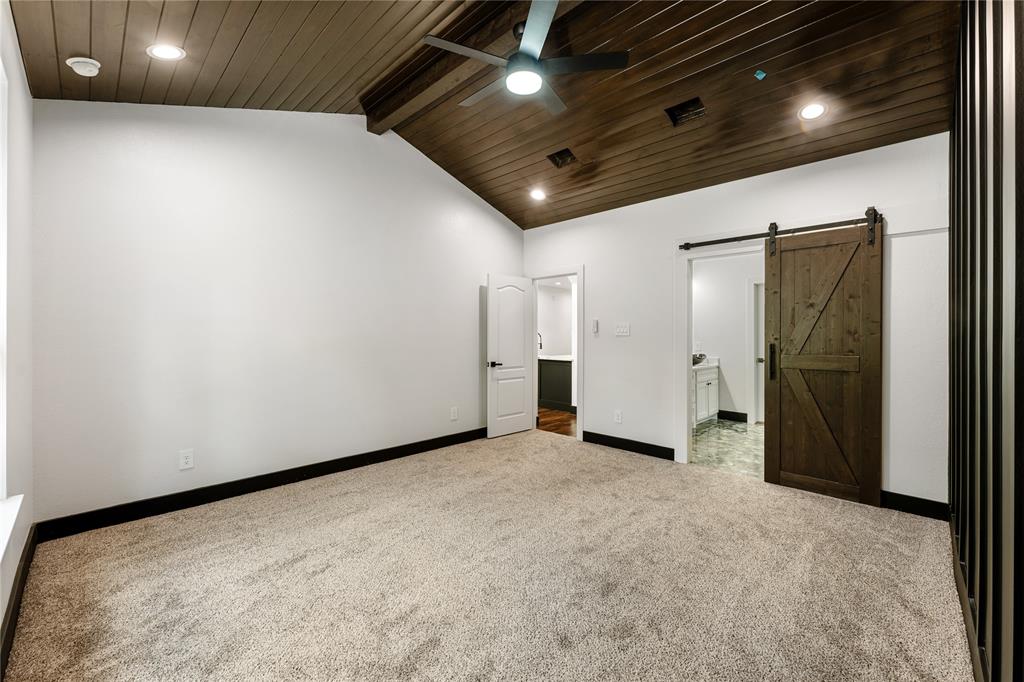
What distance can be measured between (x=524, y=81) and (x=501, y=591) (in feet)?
8.64

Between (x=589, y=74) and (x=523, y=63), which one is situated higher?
(x=589, y=74)

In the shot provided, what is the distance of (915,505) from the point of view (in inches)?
124

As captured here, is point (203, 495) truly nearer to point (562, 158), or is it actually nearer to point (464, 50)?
point (464, 50)

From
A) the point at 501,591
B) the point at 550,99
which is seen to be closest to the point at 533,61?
the point at 550,99

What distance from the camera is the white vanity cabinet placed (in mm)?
5855

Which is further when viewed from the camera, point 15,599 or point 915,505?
point 915,505

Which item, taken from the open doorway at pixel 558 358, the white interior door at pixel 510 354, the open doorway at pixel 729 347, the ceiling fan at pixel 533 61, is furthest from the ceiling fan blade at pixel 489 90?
the open doorway at pixel 729 347

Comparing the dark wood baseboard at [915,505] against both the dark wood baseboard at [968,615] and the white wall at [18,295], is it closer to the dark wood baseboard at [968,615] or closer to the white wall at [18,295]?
the dark wood baseboard at [968,615]

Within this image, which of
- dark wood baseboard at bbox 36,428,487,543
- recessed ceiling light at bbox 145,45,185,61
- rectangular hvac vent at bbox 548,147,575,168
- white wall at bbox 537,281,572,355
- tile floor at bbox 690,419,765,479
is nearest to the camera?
recessed ceiling light at bbox 145,45,185,61

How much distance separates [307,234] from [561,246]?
2.72m

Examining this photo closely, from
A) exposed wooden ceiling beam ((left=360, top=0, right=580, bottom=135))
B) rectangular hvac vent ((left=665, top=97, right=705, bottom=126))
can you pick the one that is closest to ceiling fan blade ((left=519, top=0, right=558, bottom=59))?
exposed wooden ceiling beam ((left=360, top=0, right=580, bottom=135))

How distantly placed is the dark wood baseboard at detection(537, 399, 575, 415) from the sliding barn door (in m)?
3.53

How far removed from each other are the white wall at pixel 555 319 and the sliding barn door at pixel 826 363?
4757 mm

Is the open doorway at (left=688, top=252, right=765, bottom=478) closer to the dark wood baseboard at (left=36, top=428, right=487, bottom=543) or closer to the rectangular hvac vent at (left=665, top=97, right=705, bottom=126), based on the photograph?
the rectangular hvac vent at (left=665, top=97, right=705, bottom=126)
